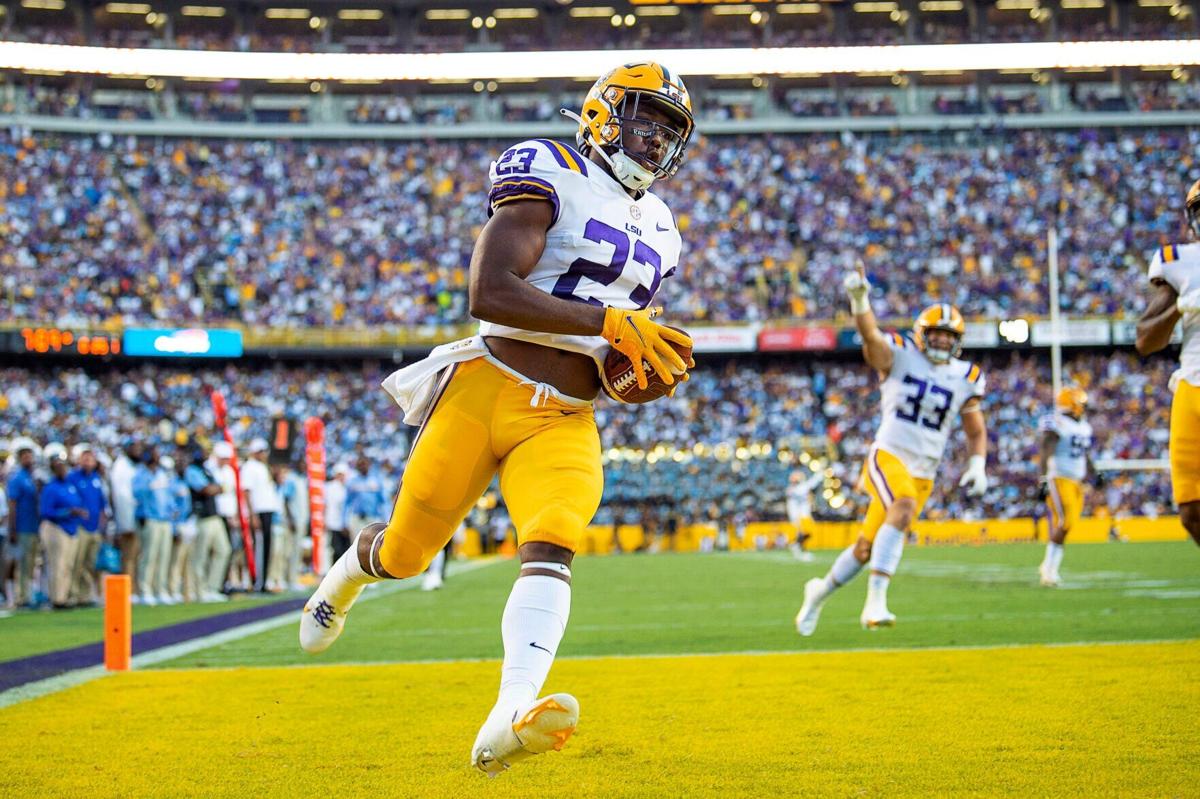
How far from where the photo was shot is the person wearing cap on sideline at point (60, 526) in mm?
12594

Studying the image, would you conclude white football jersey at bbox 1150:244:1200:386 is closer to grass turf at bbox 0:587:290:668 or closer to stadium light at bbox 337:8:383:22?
grass turf at bbox 0:587:290:668

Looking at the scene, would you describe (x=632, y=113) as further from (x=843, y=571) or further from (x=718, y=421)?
(x=718, y=421)

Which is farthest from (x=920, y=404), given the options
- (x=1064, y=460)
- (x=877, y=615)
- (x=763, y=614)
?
(x=1064, y=460)

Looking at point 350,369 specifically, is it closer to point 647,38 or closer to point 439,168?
point 439,168

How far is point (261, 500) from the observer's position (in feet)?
49.3

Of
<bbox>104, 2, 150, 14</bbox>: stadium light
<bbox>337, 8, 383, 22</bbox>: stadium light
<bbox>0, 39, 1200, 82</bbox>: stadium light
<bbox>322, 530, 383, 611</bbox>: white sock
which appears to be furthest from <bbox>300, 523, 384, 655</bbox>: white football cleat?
<bbox>104, 2, 150, 14</bbox>: stadium light

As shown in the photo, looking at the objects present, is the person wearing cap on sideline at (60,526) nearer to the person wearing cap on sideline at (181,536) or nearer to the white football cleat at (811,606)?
the person wearing cap on sideline at (181,536)

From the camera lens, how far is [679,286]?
1371 inches

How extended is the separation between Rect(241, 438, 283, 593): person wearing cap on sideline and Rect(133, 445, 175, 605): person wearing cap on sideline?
3.34ft

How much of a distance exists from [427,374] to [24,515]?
416 inches

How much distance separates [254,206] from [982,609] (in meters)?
30.7

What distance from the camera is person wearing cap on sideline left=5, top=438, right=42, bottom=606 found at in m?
12.9

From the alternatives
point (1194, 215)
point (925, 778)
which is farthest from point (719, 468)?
point (925, 778)

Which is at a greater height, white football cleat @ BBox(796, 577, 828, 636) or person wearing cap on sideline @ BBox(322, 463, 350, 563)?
white football cleat @ BBox(796, 577, 828, 636)
